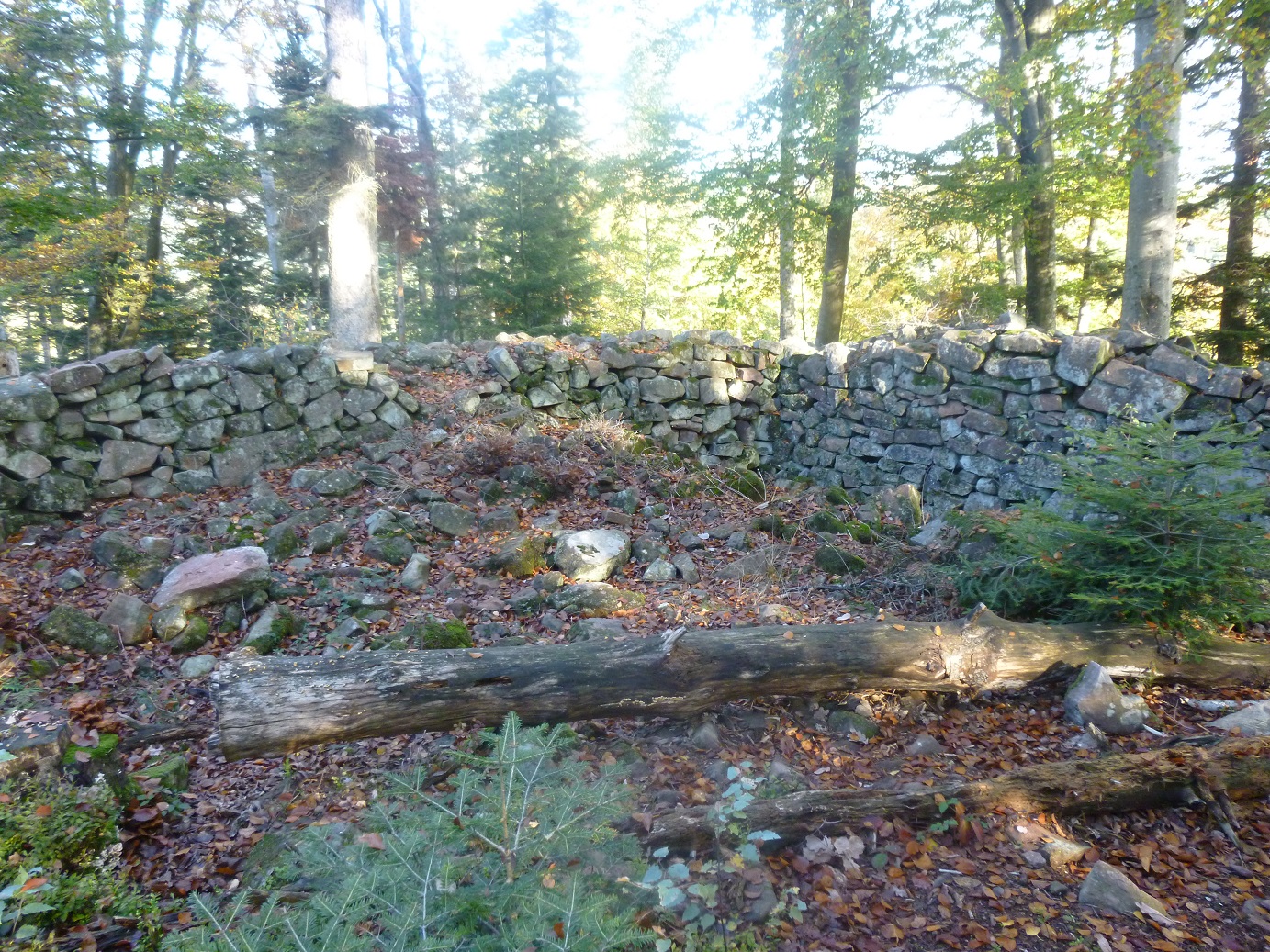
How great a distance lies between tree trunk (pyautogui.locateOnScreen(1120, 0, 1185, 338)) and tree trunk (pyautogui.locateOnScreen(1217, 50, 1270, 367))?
2055 millimetres

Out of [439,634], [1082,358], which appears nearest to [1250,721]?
[1082,358]

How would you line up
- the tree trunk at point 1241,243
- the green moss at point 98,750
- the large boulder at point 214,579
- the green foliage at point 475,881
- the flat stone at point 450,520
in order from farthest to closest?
the tree trunk at point 1241,243 → the flat stone at point 450,520 → the large boulder at point 214,579 → the green moss at point 98,750 → the green foliage at point 475,881

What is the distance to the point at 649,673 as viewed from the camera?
128 inches

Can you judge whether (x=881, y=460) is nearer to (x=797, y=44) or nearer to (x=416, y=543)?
(x=416, y=543)

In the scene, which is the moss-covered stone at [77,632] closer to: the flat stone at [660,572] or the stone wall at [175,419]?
the stone wall at [175,419]

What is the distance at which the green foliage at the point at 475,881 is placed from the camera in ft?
5.55

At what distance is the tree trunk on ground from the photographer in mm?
8539

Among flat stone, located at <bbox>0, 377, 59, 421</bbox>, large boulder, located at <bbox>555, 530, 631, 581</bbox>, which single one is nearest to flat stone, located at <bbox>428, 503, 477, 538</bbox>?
large boulder, located at <bbox>555, 530, 631, 581</bbox>

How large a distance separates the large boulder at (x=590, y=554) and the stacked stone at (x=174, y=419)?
9.52ft

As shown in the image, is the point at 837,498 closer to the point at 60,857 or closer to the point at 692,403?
the point at 692,403

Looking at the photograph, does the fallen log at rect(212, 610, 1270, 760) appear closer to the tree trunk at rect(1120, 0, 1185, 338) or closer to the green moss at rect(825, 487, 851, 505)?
the green moss at rect(825, 487, 851, 505)

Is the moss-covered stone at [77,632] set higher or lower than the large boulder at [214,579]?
lower

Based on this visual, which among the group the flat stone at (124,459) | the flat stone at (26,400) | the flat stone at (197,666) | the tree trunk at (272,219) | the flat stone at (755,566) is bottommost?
the flat stone at (197,666)

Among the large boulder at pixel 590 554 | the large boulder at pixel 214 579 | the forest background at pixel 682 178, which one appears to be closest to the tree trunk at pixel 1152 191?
the forest background at pixel 682 178
